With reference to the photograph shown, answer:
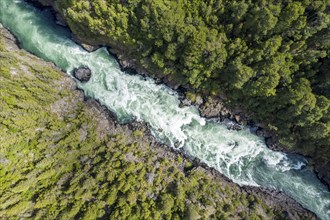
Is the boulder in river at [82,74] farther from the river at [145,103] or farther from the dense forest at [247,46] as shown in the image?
the dense forest at [247,46]

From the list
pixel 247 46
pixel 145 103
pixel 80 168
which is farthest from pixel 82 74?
pixel 247 46

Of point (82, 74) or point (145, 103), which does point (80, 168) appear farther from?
point (82, 74)

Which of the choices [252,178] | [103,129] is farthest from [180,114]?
[252,178]

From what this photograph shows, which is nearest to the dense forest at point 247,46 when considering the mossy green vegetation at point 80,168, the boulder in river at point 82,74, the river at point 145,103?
the river at point 145,103

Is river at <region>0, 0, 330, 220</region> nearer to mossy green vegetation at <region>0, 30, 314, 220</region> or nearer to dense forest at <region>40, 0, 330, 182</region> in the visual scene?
mossy green vegetation at <region>0, 30, 314, 220</region>

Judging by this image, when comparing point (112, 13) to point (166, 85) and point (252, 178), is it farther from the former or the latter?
point (252, 178)
